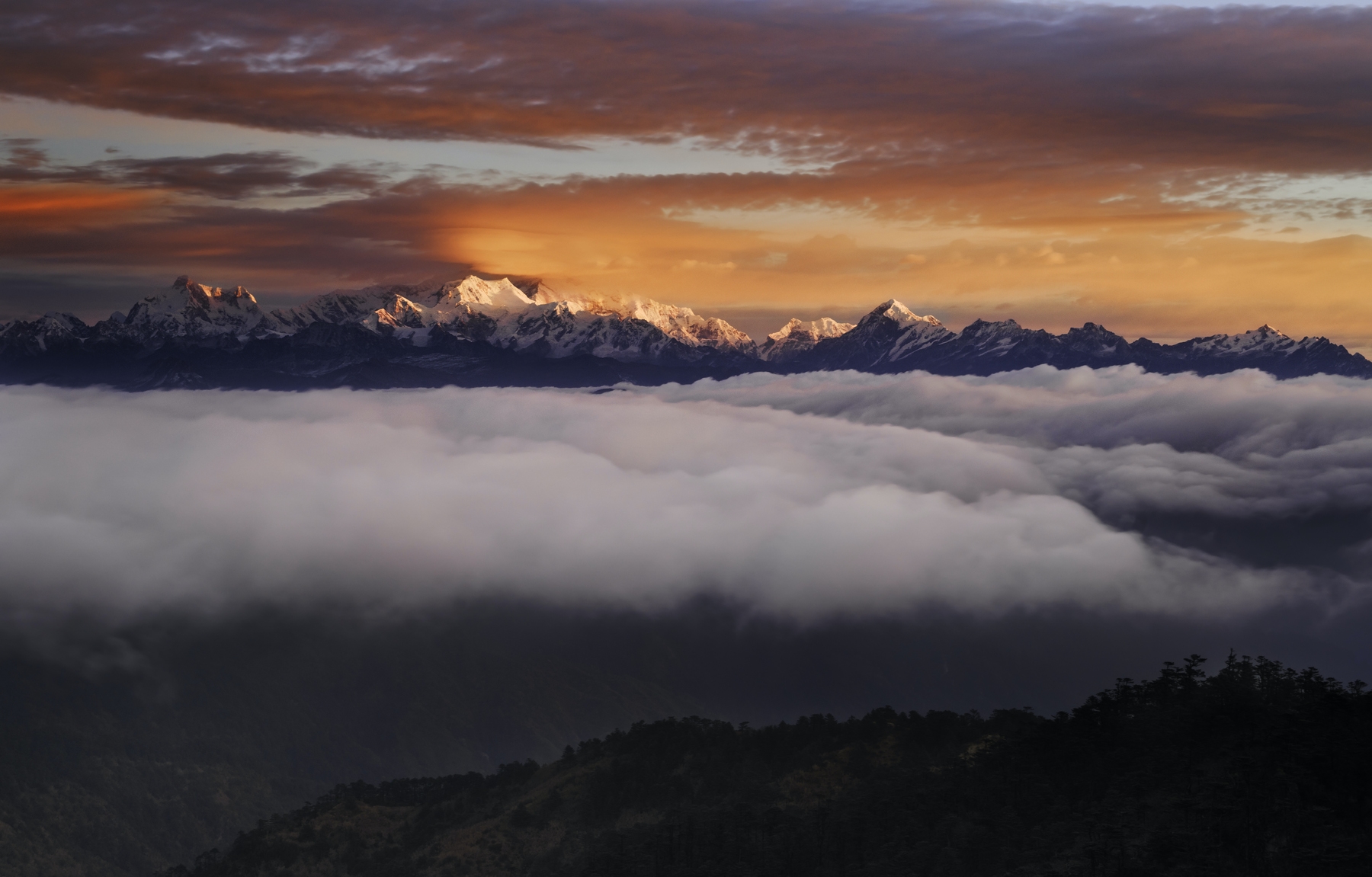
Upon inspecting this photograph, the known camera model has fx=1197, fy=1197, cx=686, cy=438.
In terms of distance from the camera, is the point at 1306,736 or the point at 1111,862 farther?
the point at 1306,736

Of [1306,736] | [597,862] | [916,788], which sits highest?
[1306,736]

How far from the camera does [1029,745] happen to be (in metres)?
182

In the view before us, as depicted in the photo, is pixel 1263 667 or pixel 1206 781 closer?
pixel 1206 781

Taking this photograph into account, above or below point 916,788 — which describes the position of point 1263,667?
above

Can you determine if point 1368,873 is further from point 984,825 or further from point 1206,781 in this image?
point 984,825

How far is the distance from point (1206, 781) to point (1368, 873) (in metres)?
24.3

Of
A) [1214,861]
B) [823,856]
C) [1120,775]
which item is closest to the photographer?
[1214,861]

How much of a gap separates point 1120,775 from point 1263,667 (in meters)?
39.0

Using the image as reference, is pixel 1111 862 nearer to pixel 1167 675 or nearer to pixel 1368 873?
pixel 1368 873

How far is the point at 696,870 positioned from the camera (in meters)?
181

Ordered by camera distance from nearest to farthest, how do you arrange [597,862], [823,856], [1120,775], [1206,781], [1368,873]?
[1368,873], [1206,781], [1120,775], [823,856], [597,862]

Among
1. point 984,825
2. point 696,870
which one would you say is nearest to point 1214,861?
point 984,825

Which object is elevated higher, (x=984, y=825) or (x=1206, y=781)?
(x=1206, y=781)

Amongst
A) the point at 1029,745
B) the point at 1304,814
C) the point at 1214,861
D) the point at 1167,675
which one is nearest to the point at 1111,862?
the point at 1214,861
